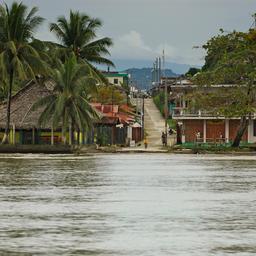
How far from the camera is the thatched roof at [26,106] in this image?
66400mm

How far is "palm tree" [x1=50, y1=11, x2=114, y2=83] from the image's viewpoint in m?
65.6

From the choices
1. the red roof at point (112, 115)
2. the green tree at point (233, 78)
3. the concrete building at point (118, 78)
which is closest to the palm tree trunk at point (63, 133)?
the green tree at point (233, 78)

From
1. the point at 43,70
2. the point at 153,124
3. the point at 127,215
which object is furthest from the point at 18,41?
the point at 153,124

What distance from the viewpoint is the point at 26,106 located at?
67.9 metres

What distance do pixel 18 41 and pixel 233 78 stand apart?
1536 cm

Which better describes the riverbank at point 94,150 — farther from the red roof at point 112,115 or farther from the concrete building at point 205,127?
the concrete building at point 205,127

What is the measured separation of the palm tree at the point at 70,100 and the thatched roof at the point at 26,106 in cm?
603

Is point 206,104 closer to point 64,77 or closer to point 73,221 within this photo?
→ point 64,77

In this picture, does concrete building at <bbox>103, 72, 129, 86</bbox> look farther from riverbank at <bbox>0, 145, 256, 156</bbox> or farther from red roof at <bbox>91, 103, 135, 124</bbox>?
riverbank at <bbox>0, 145, 256, 156</bbox>

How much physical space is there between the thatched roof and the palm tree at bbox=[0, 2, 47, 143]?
7.03m

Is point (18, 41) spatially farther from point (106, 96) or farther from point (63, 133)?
point (106, 96)

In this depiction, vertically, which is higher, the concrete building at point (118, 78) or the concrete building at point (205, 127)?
the concrete building at point (118, 78)

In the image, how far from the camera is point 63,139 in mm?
62344

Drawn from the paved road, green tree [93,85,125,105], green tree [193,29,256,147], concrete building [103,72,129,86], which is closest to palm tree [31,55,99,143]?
green tree [193,29,256,147]
